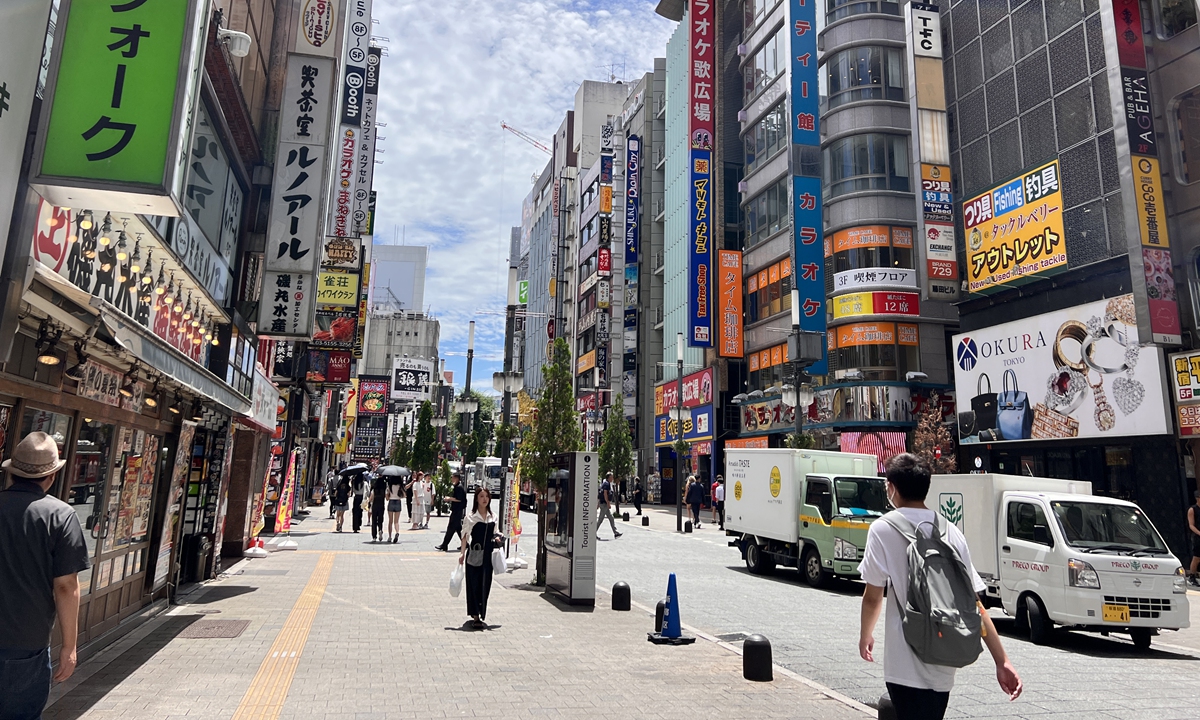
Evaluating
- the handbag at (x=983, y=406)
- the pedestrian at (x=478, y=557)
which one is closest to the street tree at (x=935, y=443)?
the handbag at (x=983, y=406)

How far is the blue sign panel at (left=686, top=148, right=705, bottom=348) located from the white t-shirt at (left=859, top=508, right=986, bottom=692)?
37766 millimetres

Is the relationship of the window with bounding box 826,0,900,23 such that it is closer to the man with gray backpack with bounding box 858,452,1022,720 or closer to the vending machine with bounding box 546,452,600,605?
the vending machine with bounding box 546,452,600,605

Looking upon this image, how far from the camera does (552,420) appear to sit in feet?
49.5

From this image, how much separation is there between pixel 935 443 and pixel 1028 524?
19279 millimetres

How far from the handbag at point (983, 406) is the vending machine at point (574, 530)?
18614 mm

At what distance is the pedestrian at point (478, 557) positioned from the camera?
390 inches

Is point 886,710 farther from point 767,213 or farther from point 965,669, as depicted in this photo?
point 767,213

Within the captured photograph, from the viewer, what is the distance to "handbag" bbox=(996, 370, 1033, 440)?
79.5 ft

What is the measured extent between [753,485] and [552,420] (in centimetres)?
556

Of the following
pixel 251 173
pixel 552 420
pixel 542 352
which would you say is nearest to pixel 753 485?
pixel 552 420

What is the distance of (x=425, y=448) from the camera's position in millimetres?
45188

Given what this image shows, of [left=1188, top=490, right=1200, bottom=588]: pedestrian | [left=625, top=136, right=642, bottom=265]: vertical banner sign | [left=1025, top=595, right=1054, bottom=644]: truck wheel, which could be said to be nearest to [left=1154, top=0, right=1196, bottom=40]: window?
[left=1188, top=490, right=1200, bottom=588]: pedestrian

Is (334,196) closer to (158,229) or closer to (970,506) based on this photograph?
(158,229)

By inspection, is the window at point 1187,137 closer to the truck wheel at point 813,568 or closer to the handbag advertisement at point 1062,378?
the handbag advertisement at point 1062,378
